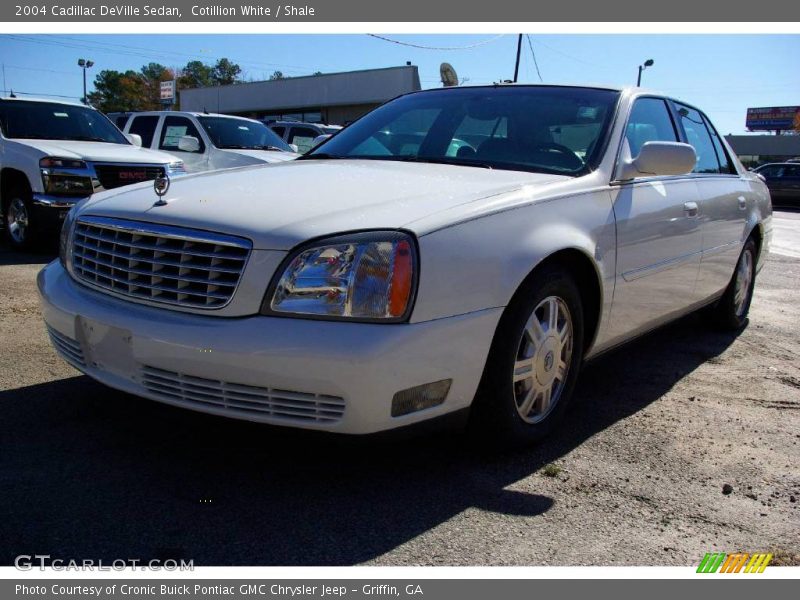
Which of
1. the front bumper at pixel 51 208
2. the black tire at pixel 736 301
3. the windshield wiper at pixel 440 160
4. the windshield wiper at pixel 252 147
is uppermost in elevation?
the windshield wiper at pixel 252 147

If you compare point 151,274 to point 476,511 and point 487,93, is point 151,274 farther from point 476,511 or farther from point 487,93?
point 487,93

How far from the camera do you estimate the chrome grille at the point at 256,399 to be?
8.08ft

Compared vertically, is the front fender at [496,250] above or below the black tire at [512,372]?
above

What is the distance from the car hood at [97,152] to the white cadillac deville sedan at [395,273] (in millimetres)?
4734

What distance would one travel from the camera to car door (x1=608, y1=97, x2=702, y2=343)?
3617mm

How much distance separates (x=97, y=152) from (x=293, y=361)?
648 centimetres

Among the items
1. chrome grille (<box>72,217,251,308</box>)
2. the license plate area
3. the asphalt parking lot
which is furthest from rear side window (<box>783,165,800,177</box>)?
the license plate area

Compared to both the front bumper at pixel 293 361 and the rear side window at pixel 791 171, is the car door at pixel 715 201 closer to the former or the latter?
the front bumper at pixel 293 361

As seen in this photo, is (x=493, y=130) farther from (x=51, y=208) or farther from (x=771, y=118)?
(x=771, y=118)

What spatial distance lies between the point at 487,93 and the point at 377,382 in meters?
2.32

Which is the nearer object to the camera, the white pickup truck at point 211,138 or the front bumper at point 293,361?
the front bumper at point 293,361

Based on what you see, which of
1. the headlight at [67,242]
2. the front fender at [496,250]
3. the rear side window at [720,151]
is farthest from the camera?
the rear side window at [720,151]

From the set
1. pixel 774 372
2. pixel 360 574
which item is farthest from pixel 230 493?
pixel 774 372

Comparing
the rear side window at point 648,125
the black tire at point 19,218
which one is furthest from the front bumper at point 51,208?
the rear side window at point 648,125
